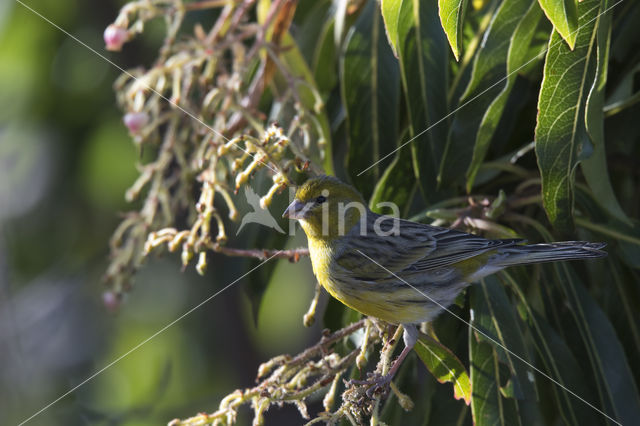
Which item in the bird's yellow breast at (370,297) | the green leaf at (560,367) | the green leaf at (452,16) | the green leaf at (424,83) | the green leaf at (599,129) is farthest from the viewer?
the green leaf at (424,83)

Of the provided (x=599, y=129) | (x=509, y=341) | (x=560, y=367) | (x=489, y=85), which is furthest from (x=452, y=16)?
(x=560, y=367)

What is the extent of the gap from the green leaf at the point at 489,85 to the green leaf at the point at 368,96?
29cm

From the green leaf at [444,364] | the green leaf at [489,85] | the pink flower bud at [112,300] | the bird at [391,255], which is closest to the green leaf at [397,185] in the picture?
the bird at [391,255]

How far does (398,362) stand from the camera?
166 centimetres

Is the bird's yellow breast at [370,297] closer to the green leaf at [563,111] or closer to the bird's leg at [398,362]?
the bird's leg at [398,362]

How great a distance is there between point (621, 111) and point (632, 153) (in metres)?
0.16

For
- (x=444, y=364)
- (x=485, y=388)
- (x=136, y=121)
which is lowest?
(x=485, y=388)

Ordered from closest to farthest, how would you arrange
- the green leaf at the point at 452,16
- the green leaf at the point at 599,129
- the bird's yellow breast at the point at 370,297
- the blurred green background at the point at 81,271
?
the green leaf at the point at 452,16 → the green leaf at the point at 599,129 → the bird's yellow breast at the point at 370,297 → the blurred green background at the point at 81,271

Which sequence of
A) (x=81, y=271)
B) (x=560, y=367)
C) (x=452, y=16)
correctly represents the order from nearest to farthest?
(x=452, y=16), (x=560, y=367), (x=81, y=271)

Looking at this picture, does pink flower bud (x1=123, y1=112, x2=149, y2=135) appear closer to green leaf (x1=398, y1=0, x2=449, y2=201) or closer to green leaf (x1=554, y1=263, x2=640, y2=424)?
green leaf (x1=398, y1=0, x2=449, y2=201)

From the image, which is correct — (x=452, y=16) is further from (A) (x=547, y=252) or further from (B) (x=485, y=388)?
(B) (x=485, y=388)

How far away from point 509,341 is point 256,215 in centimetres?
78

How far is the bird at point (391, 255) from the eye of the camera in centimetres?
183

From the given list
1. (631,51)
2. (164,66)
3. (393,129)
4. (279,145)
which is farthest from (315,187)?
(631,51)
